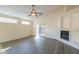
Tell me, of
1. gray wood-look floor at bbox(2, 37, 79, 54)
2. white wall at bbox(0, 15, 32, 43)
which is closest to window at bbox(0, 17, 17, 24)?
white wall at bbox(0, 15, 32, 43)

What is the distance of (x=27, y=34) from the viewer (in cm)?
1102

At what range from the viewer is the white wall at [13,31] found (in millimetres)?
7121

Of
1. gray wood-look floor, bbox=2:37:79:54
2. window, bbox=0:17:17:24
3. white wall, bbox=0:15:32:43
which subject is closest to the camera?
gray wood-look floor, bbox=2:37:79:54

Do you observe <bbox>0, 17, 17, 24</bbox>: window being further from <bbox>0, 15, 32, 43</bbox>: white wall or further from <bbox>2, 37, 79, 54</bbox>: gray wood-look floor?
<bbox>2, 37, 79, 54</bbox>: gray wood-look floor

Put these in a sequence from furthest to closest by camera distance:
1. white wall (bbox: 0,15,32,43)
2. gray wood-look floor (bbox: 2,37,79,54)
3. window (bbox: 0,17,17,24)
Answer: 1. white wall (bbox: 0,15,32,43)
2. window (bbox: 0,17,17,24)
3. gray wood-look floor (bbox: 2,37,79,54)

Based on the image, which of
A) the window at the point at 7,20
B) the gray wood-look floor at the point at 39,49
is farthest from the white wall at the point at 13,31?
the gray wood-look floor at the point at 39,49

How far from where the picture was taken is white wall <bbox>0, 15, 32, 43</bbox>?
7.12 meters

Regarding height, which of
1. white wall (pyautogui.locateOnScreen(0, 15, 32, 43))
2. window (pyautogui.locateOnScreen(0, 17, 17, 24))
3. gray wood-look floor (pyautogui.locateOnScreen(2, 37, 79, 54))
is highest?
window (pyautogui.locateOnScreen(0, 17, 17, 24))

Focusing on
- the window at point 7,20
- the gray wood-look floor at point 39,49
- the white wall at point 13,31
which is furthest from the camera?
the white wall at point 13,31

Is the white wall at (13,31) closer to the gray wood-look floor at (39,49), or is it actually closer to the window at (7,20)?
the window at (7,20)

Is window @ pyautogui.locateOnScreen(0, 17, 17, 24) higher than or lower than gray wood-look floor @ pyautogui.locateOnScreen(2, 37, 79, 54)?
higher
